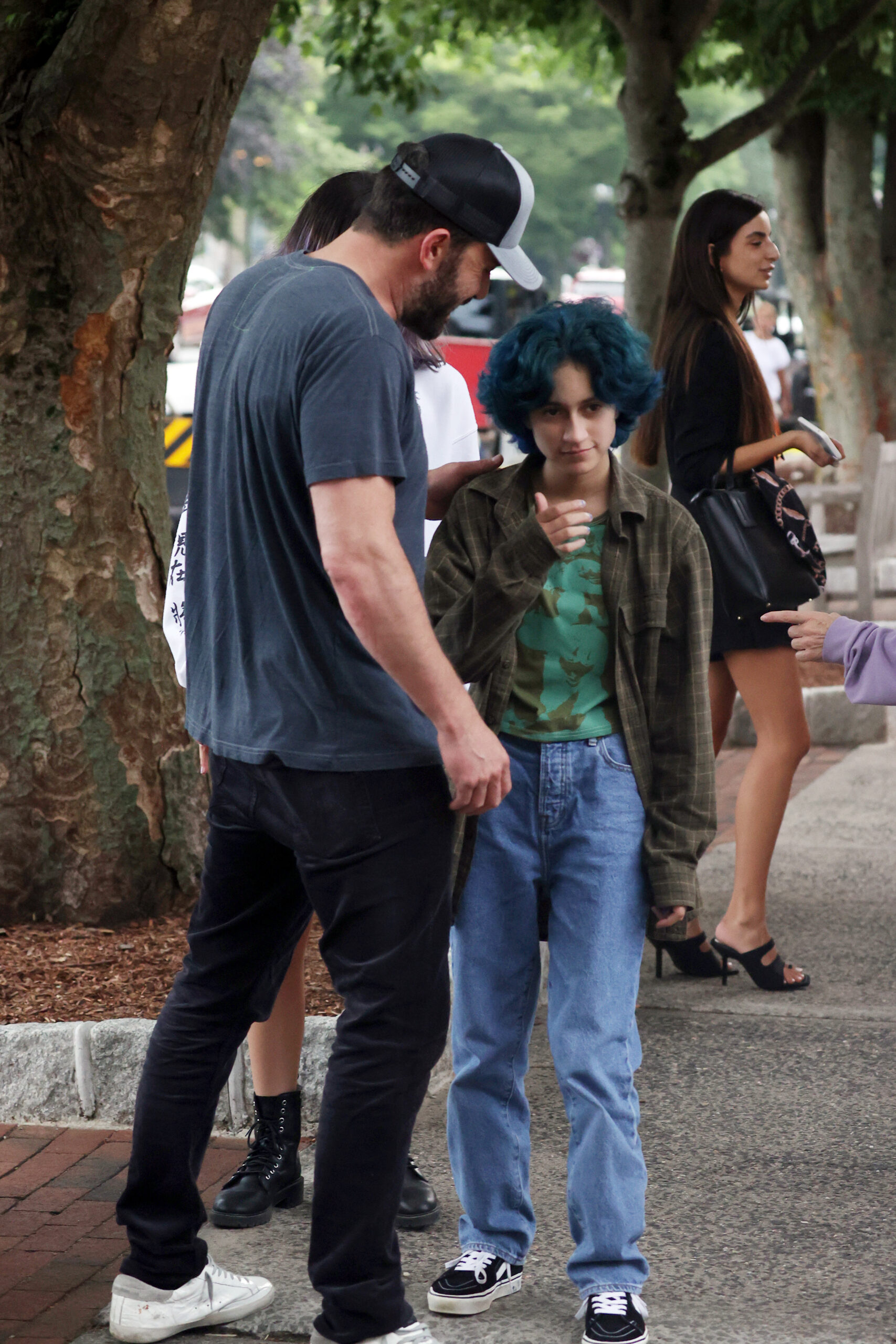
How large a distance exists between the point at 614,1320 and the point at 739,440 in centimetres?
262

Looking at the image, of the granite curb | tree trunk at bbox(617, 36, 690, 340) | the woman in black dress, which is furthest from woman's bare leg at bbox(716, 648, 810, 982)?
tree trunk at bbox(617, 36, 690, 340)

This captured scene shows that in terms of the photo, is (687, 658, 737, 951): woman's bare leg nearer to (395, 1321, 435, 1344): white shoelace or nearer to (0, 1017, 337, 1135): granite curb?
(0, 1017, 337, 1135): granite curb

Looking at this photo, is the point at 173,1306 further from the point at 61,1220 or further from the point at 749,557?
the point at 749,557

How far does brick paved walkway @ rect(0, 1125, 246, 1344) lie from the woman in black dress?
5.48 ft

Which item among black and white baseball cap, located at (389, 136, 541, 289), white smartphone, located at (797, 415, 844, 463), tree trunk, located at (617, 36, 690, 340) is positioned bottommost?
white smartphone, located at (797, 415, 844, 463)

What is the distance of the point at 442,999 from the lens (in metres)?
2.82

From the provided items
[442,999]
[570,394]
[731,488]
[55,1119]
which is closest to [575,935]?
[442,999]

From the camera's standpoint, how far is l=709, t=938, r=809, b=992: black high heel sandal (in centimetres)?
488

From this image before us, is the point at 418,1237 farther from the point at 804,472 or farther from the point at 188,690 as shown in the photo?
the point at 804,472

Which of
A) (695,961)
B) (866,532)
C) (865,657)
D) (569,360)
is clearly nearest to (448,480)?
(569,360)

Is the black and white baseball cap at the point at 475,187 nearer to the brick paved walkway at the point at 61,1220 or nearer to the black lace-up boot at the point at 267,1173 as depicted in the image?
the black lace-up boot at the point at 267,1173

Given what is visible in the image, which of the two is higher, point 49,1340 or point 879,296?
point 879,296

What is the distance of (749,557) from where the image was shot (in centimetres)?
479

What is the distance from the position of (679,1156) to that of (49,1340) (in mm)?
1439
